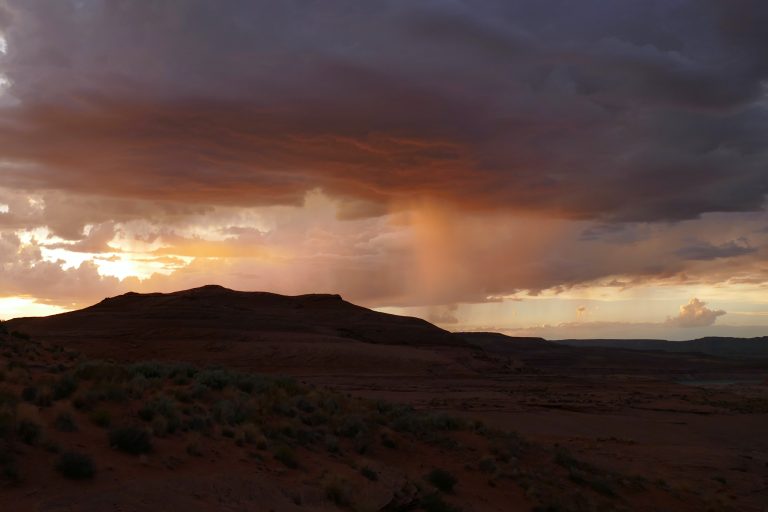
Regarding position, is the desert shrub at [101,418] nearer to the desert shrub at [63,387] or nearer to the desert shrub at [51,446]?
the desert shrub at [63,387]

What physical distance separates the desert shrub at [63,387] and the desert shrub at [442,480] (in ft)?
28.2

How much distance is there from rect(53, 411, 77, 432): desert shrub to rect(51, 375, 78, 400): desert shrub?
1.92 m

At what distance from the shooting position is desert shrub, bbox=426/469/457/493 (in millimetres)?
17609

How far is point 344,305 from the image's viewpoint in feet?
388

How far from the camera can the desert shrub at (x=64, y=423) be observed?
13443 mm

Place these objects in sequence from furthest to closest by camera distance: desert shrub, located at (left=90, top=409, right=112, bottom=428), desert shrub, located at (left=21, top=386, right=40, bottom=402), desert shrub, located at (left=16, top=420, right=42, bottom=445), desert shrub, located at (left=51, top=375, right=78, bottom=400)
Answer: desert shrub, located at (left=51, top=375, right=78, bottom=400) → desert shrub, located at (left=21, top=386, right=40, bottom=402) → desert shrub, located at (left=90, top=409, right=112, bottom=428) → desert shrub, located at (left=16, top=420, right=42, bottom=445)

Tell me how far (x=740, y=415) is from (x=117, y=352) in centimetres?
5390

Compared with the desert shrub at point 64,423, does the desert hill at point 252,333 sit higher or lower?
higher

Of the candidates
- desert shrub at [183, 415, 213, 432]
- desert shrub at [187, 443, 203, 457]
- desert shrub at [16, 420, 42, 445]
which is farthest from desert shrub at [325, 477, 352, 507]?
desert shrub at [16, 420, 42, 445]

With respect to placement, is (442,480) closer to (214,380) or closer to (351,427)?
(351,427)

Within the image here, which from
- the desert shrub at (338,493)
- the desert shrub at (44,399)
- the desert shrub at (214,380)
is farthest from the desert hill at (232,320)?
the desert shrub at (338,493)

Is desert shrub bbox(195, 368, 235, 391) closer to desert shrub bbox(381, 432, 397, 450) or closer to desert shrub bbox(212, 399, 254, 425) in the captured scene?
desert shrub bbox(212, 399, 254, 425)

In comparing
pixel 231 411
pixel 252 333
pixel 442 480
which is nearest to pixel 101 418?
pixel 231 411

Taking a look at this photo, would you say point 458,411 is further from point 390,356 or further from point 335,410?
point 390,356
